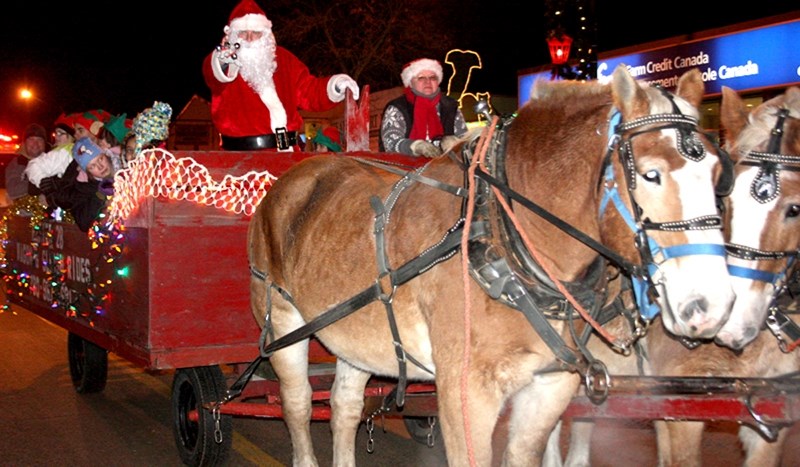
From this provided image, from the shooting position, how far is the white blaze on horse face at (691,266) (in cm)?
269

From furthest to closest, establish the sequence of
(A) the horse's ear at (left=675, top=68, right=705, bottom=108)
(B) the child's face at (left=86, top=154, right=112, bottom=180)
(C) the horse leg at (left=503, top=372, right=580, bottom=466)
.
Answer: (B) the child's face at (left=86, top=154, right=112, bottom=180)
(C) the horse leg at (left=503, top=372, right=580, bottom=466)
(A) the horse's ear at (left=675, top=68, right=705, bottom=108)

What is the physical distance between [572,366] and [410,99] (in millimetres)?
3499

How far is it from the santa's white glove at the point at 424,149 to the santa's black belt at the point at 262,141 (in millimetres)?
1517

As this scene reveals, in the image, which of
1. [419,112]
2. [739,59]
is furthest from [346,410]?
[739,59]

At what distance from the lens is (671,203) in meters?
2.81

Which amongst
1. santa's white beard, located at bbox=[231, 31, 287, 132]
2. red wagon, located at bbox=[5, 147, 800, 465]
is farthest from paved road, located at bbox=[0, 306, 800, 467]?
santa's white beard, located at bbox=[231, 31, 287, 132]

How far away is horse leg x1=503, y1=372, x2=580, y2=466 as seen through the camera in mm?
3594

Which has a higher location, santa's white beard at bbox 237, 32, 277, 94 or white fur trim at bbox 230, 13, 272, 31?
white fur trim at bbox 230, 13, 272, 31

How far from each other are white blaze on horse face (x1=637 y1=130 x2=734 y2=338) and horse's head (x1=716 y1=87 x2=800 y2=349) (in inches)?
27.1

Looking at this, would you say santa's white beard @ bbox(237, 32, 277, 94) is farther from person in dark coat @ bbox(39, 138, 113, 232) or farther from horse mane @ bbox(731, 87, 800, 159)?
horse mane @ bbox(731, 87, 800, 159)

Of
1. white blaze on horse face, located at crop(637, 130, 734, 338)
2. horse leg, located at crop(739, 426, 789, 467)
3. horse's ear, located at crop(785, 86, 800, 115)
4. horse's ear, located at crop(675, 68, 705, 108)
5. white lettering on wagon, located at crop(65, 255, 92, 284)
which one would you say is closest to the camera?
white blaze on horse face, located at crop(637, 130, 734, 338)

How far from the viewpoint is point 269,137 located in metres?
6.55

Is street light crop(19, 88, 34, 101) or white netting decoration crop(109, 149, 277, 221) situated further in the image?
street light crop(19, 88, 34, 101)

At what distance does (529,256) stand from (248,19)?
422 cm
